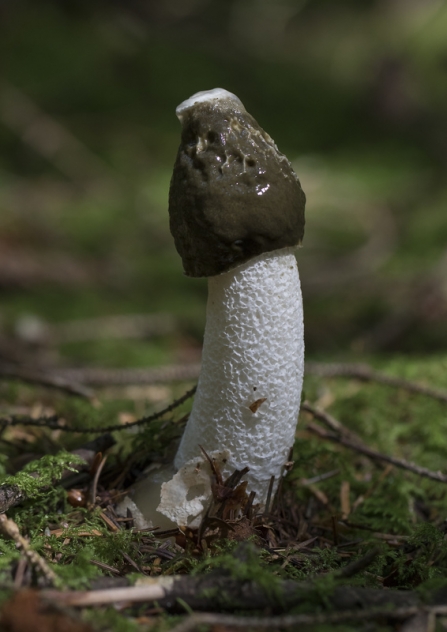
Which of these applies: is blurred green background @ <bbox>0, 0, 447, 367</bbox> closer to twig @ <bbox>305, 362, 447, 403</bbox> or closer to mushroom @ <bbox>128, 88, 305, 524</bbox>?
twig @ <bbox>305, 362, 447, 403</bbox>

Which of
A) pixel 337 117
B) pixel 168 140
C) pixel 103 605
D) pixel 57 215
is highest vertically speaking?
pixel 337 117

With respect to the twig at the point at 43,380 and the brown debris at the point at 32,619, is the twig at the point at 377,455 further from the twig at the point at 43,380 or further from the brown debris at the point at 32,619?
the brown debris at the point at 32,619

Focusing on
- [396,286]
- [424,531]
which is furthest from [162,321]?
[424,531]

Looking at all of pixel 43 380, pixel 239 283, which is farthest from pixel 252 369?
pixel 43 380

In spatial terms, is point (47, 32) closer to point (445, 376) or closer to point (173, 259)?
point (173, 259)

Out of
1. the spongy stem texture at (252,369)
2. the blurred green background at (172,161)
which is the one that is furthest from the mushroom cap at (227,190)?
the blurred green background at (172,161)

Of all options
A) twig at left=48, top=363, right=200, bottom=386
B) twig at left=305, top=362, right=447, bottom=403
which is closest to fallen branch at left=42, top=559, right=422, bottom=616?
twig at left=305, top=362, right=447, bottom=403
